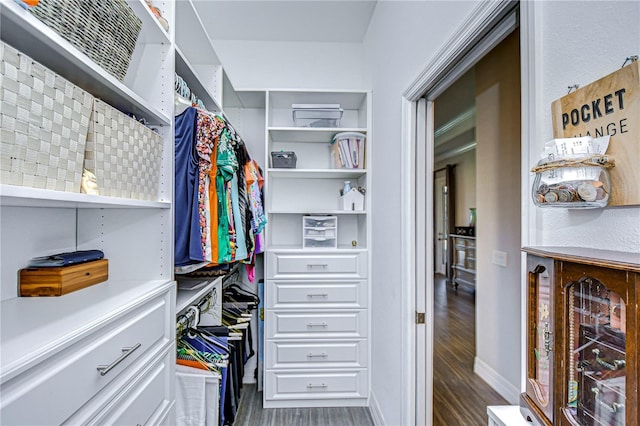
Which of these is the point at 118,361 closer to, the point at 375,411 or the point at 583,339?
the point at 583,339

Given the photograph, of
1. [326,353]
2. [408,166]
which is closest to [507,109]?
[408,166]

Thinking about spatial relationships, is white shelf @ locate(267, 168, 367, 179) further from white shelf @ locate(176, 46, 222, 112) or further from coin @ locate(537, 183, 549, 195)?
coin @ locate(537, 183, 549, 195)

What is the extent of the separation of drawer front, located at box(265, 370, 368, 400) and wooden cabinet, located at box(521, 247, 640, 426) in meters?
2.02

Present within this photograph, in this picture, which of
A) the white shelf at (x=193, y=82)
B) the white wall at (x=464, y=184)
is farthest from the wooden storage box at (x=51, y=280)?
the white wall at (x=464, y=184)

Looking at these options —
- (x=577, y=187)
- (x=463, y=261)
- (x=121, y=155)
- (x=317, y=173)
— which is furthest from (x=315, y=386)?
(x=463, y=261)

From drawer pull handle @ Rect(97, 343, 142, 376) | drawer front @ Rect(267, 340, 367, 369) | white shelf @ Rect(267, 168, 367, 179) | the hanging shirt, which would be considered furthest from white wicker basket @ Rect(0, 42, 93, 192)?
drawer front @ Rect(267, 340, 367, 369)

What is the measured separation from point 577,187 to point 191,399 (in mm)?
1626

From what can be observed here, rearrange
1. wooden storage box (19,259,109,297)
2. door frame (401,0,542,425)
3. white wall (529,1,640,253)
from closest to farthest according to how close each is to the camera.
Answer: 1. white wall (529,1,640,253)
2. wooden storage box (19,259,109,297)
3. door frame (401,0,542,425)

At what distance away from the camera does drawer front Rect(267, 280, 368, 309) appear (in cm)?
244

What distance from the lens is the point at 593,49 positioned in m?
0.63

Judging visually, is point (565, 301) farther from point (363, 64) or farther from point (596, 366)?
point (363, 64)

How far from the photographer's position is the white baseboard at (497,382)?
94.0 inches

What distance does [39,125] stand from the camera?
690 mm

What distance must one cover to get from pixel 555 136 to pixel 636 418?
0.52m
